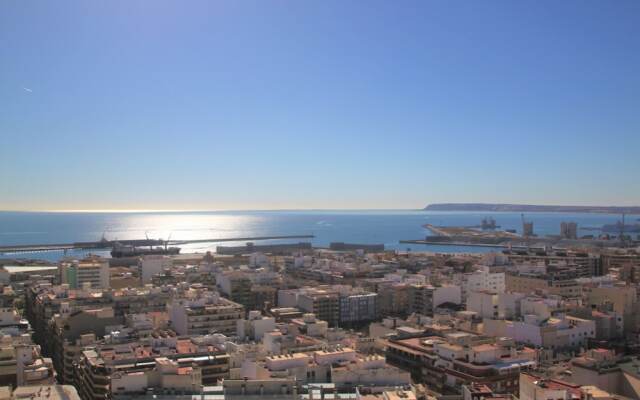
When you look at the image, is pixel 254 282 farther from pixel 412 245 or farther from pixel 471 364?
pixel 412 245

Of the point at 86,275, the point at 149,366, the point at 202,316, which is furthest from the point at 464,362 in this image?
the point at 86,275

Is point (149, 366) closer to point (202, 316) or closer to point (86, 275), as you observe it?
point (202, 316)

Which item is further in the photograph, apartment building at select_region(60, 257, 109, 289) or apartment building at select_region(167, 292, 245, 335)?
apartment building at select_region(60, 257, 109, 289)

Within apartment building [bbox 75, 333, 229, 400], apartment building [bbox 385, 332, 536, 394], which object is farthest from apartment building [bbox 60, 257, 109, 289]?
apartment building [bbox 385, 332, 536, 394]

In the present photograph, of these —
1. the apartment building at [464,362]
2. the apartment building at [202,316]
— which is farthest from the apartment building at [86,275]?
the apartment building at [464,362]

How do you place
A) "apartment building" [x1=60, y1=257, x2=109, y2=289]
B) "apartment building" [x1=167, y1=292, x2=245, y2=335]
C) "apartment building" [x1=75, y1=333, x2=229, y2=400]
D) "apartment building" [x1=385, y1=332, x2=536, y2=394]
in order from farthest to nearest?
"apartment building" [x1=60, y1=257, x2=109, y2=289]
"apartment building" [x1=167, y1=292, x2=245, y2=335]
"apartment building" [x1=385, y1=332, x2=536, y2=394]
"apartment building" [x1=75, y1=333, x2=229, y2=400]

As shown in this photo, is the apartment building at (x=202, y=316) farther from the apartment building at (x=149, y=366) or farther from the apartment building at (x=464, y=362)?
the apartment building at (x=464, y=362)

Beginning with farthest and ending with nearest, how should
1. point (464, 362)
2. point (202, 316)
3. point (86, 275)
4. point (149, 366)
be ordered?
1. point (86, 275)
2. point (202, 316)
3. point (464, 362)
4. point (149, 366)


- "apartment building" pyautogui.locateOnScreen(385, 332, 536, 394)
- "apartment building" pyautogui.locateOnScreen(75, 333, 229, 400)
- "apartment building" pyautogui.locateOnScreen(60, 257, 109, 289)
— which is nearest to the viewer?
"apartment building" pyautogui.locateOnScreen(75, 333, 229, 400)

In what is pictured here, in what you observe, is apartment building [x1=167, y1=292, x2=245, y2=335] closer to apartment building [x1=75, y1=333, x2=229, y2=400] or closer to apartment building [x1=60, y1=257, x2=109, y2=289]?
apartment building [x1=75, y1=333, x2=229, y2=400]

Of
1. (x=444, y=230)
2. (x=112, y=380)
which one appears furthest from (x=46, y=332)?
(x=444, y=230)

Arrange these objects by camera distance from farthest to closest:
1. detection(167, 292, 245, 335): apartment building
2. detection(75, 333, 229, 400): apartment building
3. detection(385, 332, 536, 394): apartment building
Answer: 1. detection(167, 292, 245, 335): apartment building
2. detection(385, 332, 536, 394): apartment building
3. detection(75, 333, 229, 400): apartment building

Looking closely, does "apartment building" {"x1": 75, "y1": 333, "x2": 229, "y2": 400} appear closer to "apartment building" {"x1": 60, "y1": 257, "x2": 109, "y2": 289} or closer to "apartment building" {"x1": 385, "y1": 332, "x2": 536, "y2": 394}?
"apartment building" {"x1": 385, "y1": 332, "x2": 536, "y2": 394}

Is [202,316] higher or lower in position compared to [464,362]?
lower
